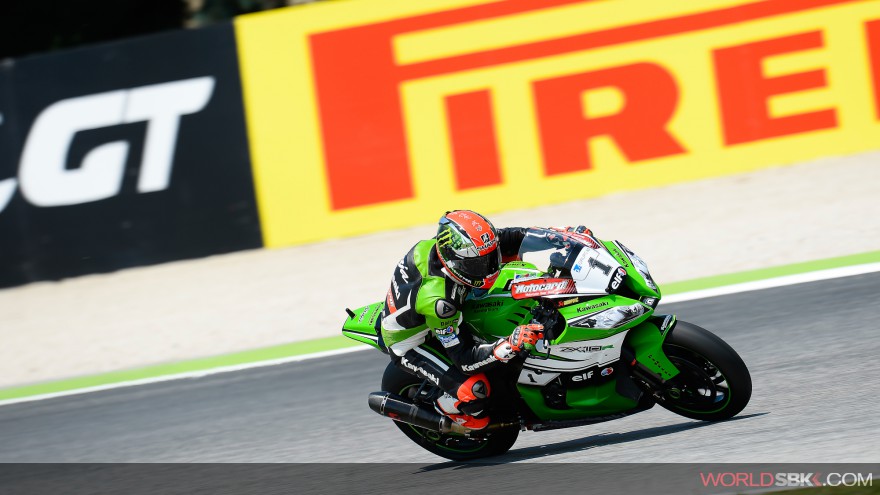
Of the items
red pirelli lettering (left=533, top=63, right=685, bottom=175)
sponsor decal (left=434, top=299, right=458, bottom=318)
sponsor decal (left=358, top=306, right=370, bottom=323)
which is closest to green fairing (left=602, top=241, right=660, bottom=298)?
sponsor decal (left=434, top=299, right=458, bottom=318)

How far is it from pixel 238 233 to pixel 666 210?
4.45m

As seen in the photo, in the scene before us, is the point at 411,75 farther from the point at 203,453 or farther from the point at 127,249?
the point at 203,453

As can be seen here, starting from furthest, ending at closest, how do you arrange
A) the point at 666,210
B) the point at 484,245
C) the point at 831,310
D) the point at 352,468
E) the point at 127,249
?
1. the point at 127,249
2. the point at 666,210
3. the point at 831,310
4. the point at 352,468
5. the point at 484,245

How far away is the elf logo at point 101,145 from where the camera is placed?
1162cm

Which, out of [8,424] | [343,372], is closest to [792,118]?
[343,372]

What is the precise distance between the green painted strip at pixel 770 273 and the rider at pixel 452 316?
141 inches

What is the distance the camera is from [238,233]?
11992 millimetres

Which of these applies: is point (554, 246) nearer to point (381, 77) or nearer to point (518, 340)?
point (518, 340)

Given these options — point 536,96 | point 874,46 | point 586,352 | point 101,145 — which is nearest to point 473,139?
point 536,96

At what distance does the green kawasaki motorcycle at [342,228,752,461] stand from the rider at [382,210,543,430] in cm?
12

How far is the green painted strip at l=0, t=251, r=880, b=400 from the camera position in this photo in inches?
357

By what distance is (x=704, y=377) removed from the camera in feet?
18.6

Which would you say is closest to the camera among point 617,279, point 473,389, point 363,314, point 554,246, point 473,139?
point 617,279

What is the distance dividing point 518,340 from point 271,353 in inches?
164
